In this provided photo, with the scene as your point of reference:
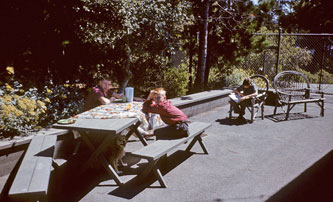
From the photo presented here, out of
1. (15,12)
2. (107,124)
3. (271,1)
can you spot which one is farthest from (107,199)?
(271,1)

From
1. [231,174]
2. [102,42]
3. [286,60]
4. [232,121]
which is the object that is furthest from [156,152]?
[286,60]

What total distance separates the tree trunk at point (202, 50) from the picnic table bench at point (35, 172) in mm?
6131

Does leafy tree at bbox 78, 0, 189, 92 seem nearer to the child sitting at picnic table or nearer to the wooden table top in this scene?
the child sitting at picnic table

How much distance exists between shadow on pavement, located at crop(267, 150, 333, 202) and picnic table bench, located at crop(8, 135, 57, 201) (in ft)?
8.96

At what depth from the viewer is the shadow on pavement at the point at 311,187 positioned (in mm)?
Answer: 3930

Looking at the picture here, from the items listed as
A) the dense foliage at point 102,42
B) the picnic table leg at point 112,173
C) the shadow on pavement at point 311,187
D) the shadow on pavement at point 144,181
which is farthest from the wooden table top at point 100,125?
the shadow on pavement at point 311,187

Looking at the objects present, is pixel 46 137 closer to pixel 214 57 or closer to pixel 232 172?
pixel 232 172

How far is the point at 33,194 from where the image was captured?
9.50 ft

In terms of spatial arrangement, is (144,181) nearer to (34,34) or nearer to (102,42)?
(102,42)

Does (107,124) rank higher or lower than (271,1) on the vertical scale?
lower

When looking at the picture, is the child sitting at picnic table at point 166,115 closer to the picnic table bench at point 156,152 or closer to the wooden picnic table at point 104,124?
the picnic table bench at point 156,152

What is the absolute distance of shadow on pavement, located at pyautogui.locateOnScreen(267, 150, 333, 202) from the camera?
12.9ft

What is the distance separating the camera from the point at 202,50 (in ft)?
31.7

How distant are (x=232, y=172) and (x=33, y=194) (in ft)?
9.70
